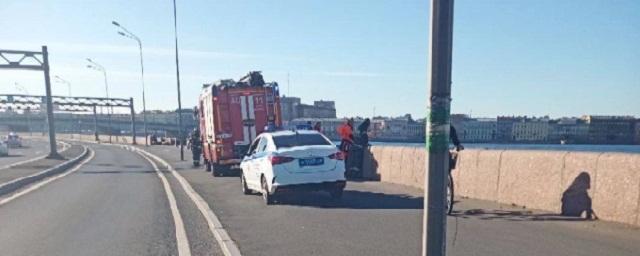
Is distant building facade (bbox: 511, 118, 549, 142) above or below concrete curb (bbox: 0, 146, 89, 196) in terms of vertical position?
above

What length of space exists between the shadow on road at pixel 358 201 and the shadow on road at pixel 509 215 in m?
1.20

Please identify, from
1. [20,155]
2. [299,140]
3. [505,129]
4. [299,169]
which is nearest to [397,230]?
[299,169]

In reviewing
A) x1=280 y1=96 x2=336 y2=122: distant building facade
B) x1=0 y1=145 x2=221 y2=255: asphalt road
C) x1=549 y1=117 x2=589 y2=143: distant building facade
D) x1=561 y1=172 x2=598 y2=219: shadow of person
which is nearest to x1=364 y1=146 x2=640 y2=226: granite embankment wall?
x1=561 y1=172 x2=598 y2=219: shadow of person

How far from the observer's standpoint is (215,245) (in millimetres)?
7773

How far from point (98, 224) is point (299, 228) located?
379 cm

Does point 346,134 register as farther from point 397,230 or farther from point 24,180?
point 24,180

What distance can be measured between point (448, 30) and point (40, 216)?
10.2 meters

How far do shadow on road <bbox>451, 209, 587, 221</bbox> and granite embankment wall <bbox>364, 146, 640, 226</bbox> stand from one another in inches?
11.2

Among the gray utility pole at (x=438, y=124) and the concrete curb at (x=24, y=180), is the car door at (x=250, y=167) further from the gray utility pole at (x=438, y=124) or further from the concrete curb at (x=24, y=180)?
the gray utility pole at (x=438, y=124)

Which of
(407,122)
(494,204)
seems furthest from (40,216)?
(407,122)

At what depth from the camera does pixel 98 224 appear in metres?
9.92

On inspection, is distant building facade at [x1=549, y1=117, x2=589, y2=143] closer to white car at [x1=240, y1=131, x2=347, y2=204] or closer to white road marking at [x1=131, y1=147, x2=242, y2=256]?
white car at [x1=240, y1=131, x2=347, y2=204]

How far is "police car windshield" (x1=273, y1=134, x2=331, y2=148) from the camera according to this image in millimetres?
12562

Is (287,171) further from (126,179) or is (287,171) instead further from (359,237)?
(126,179)
